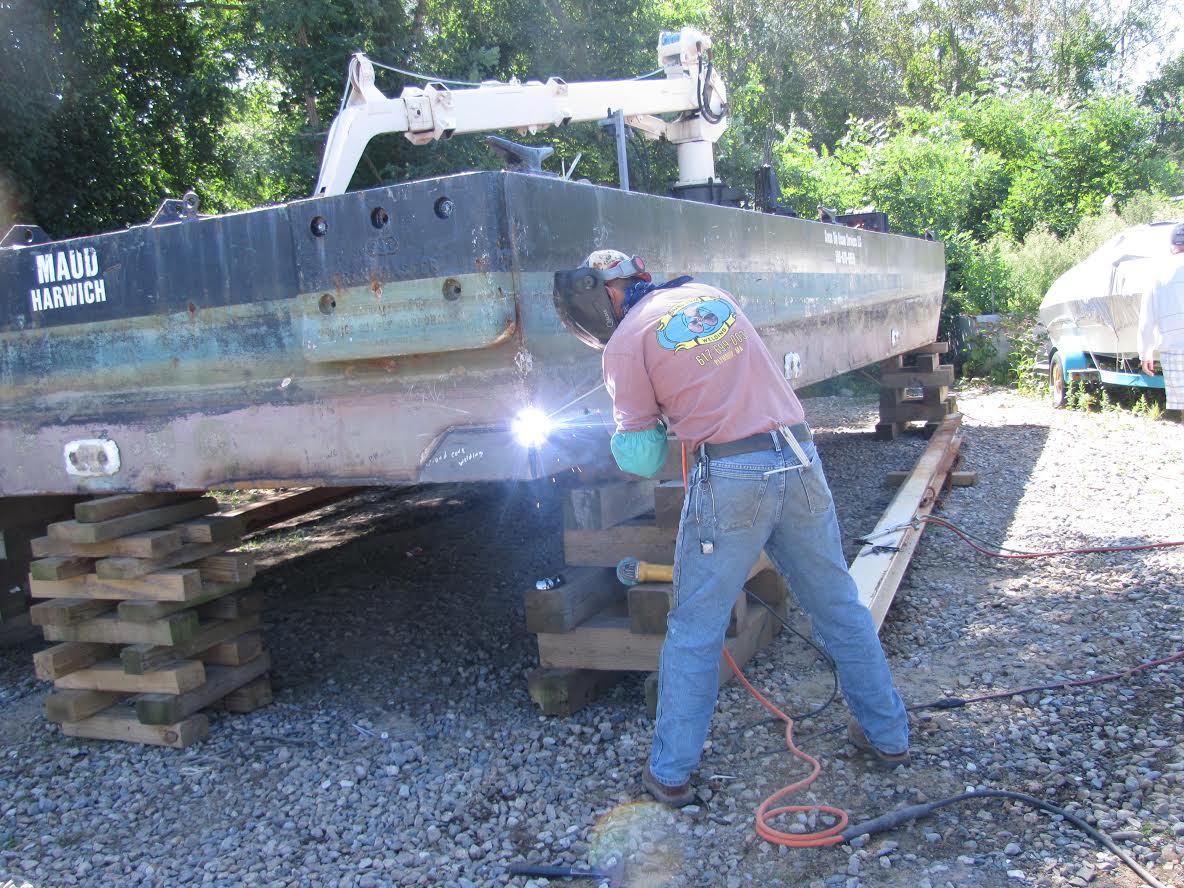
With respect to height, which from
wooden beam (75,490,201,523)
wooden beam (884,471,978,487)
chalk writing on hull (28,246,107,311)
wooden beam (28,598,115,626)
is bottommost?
wooden beam (884,471,978,487)

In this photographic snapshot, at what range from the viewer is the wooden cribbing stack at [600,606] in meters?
3.94

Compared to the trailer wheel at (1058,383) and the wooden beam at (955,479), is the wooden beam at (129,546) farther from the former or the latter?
the trailer wheel at (1058,383)

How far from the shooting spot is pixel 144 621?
4.22 metres

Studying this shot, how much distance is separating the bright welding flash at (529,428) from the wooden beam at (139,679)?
188cm

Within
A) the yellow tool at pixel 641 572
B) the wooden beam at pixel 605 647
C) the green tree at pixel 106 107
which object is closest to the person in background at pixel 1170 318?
the wooden beam at pixel 605 647

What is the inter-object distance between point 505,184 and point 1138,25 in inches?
1526

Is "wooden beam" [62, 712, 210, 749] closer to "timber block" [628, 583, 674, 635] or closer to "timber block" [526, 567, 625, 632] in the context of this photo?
"timber block" [526, 567, 625, 632]

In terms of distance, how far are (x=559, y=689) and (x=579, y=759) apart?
1.17ft

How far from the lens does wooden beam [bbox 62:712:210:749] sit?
164 inches

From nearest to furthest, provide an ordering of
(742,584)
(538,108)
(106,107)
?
(742,584) < (538,108) < (106,107)

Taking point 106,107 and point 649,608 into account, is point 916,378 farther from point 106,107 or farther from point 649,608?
point 106,107

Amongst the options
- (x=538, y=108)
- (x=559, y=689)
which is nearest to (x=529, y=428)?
(x=559, y=689)

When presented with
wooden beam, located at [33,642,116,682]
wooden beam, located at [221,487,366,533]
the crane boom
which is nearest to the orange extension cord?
wooden beam, located at [33,642,116,682]

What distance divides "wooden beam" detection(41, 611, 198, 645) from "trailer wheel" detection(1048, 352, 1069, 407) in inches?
422
